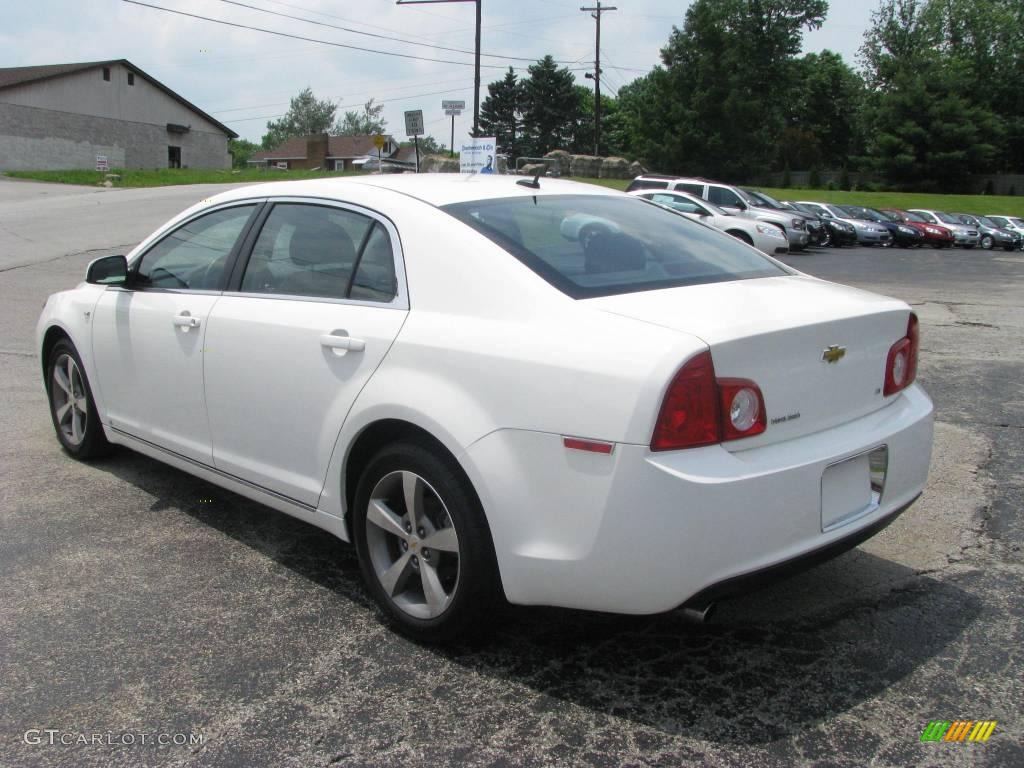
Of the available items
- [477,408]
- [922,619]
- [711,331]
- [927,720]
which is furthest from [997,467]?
[477,408]

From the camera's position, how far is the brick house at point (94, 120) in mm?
49656

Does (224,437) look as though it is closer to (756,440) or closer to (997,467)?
(756,440)

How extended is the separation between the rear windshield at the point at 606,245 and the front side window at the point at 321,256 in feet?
1.15

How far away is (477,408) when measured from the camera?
Answer: 109 inches

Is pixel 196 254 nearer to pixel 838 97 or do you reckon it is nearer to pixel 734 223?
pixel 734 223

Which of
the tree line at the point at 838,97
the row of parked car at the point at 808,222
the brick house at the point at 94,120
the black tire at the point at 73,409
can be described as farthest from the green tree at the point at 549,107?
the black tire at the point at 73,409

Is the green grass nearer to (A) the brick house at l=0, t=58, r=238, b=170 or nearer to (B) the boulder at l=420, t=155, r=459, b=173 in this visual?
(B) the boulder at l=420, t=155, r=459, b=173

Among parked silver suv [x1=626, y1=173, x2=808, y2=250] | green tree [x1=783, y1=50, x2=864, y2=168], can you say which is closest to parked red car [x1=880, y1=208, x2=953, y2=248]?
parked silver suv [x1=626, y1=173, x2=808, y2=250]

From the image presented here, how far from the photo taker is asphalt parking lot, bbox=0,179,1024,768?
8.40 ft

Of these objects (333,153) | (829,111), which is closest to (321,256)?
(829,111)

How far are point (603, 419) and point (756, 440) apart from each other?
47 centimetres

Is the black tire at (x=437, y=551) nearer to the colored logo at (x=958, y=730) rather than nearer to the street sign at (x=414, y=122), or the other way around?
the colored logo at (x=958, y=730)

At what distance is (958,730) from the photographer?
8.57 ft

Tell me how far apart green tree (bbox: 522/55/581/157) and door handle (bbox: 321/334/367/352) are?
95551 mm
